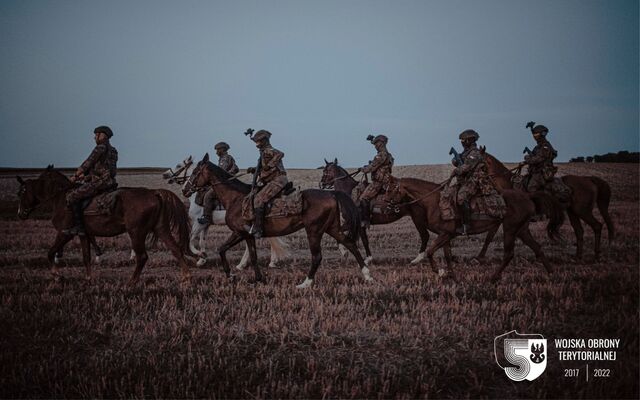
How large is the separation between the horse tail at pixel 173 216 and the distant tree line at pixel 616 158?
71291mm

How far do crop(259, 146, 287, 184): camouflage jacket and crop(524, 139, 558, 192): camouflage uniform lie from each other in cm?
691

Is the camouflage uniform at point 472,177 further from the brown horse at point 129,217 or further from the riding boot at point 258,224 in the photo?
the brown horse at point 129,217

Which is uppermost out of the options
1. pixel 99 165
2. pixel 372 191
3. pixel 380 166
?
pixel 380 166

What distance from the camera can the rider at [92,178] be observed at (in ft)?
30.3

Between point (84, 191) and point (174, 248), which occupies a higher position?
point (84, 191)

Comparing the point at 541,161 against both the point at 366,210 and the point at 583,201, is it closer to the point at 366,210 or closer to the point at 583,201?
the point at 583,201

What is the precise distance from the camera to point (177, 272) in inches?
428

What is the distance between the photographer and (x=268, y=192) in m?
9.23

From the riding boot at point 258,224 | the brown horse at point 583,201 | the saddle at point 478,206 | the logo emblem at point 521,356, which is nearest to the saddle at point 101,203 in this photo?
the riding boot at point 258,224

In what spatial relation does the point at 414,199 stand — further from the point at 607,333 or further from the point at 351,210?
the point at 607,333

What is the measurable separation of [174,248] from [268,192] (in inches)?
93.8

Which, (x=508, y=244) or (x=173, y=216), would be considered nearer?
(x=508, y=244)

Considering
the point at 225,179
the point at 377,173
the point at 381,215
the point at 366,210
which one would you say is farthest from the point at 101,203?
the point at 381,215

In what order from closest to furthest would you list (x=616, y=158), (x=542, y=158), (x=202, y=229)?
(x=542, y=158) → (x=202, y=229) → (x=616, y=158)
